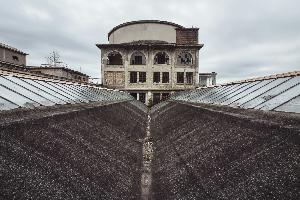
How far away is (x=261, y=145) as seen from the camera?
352 centimetres

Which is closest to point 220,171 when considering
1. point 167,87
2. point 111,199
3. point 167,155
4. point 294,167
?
point 294,167

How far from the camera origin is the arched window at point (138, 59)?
40119mm

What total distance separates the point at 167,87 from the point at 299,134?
3676 cm

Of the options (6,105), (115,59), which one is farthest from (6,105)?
(115,59)

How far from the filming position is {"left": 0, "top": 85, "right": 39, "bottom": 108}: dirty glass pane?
583cm

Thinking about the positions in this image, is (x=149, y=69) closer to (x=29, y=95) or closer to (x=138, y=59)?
(x=138, y=59)

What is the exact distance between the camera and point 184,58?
4094 centimetres

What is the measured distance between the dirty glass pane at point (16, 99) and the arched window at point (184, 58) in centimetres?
3538

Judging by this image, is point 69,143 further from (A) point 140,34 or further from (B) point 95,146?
(A) point 140,34

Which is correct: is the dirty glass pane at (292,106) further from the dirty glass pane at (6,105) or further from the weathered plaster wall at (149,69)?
the weathered plaster wall at (149,69)

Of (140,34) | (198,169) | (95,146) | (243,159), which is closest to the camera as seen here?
(243,159)

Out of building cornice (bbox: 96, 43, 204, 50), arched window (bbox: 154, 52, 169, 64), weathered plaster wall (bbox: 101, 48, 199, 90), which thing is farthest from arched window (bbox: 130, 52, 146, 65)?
arched window (bbox: 154, 52, 169, 64)

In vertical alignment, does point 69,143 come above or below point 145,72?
below

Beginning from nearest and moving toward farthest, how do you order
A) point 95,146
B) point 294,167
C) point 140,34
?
point 294,167 → point 95,146 → point 140,34
